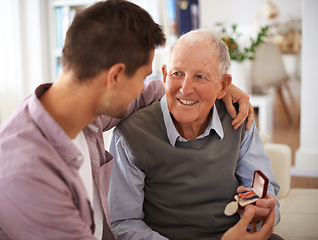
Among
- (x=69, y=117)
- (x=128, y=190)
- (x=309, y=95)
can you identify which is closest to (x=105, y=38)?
(x=69, y=117)

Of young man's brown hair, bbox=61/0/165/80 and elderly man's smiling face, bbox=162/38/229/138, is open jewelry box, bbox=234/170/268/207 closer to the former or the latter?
elderly man's smiling face, bbox=162/38/229/138

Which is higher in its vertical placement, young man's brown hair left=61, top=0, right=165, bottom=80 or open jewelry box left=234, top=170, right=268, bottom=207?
young man's brown hair left=61, top=0, right=165, bottom=80

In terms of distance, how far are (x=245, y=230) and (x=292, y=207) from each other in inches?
30.2

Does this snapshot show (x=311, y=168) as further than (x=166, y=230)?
Yes

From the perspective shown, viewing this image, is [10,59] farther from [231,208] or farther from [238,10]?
[238,10]

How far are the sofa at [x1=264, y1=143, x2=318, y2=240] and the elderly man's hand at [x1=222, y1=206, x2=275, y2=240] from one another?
0.38m

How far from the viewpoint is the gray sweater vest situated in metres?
1.40

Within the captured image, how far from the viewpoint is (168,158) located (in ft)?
4.61

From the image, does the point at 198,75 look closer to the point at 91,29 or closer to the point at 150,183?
the point at 150,183

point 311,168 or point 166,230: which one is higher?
point 166,230

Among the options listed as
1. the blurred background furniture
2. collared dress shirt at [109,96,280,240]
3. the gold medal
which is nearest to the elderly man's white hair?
collared dress shirt at [109,96,280,240]

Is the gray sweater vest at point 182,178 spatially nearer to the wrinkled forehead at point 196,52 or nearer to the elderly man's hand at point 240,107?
the elderly man's hand at point 240,107

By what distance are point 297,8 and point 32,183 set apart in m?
7.30

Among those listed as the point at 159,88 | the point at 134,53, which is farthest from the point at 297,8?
the point at 134,53
